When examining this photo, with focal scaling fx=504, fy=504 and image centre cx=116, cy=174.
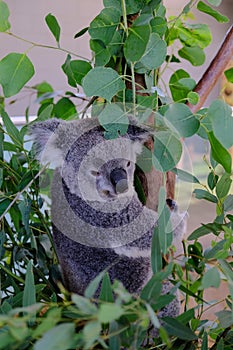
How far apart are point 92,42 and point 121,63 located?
0.08 meters

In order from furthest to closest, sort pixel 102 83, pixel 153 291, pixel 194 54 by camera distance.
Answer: pixel 194 54 → pixel 102 83 → pixel 153 291

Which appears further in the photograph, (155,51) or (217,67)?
(217,67)

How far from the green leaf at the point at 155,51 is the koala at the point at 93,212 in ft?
0.93

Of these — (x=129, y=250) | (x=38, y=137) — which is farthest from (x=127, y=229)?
(x=38, y=137)

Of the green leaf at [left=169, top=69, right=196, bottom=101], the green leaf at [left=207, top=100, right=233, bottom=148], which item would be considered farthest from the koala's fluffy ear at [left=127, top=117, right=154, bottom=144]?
the green leaf at [left=207, top=100, right=233, bottom=148]

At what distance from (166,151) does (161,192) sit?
81mm

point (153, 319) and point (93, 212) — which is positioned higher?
point (153, 319)

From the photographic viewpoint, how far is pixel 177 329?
0.56 m

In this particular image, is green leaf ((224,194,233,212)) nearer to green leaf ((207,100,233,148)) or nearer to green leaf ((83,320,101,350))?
green leaf ((207,100,233,148))

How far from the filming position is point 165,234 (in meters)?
0.61

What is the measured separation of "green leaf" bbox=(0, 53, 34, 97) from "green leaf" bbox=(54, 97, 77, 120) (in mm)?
311

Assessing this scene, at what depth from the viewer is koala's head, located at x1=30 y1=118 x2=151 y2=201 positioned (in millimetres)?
996

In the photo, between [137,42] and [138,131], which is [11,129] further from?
[137,42]

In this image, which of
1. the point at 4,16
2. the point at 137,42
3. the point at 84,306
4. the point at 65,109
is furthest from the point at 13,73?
the point at 84,306
